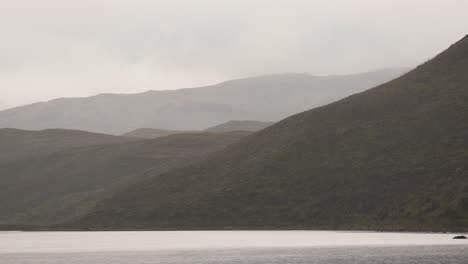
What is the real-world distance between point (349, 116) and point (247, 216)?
42838mm

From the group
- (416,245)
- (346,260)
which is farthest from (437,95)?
(346,260)

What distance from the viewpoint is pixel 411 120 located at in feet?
518

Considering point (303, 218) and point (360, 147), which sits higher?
point (360, 147)

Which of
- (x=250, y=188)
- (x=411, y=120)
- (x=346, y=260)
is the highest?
(x=411, y=120)

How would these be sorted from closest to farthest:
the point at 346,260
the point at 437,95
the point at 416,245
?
1. the point at 346,260
2. the point at 416,245
3. the point at 437,95

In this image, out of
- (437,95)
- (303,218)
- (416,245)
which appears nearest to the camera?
(416,245)

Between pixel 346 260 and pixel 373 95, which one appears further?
pixel 373 95

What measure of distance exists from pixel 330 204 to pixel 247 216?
14.7 meters

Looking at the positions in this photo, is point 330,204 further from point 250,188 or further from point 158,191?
point 158,191

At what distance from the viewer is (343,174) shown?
145 metres

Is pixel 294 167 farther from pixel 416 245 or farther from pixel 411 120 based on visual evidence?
pixel 416 245

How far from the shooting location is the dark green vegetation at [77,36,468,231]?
12850cm

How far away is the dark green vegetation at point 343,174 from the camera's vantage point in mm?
128500

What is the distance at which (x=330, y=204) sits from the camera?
453 feet
